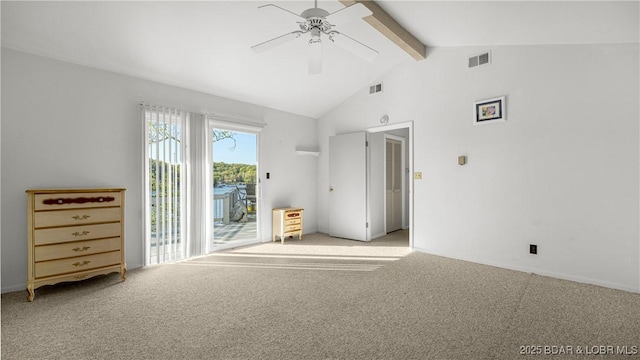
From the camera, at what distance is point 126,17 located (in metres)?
2.91

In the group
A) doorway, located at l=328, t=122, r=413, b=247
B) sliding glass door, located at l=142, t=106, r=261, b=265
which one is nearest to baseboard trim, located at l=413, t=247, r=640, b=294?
doorway, located at l=328, t=122, r=413, b=247

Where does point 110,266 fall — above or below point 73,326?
above

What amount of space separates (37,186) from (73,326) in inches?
67.3

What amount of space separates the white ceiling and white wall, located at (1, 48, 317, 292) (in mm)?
179

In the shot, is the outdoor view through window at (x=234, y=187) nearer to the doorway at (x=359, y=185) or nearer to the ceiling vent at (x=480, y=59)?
the doorway at (x=359, y=185)

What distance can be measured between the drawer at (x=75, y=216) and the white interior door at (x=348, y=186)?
140 inches

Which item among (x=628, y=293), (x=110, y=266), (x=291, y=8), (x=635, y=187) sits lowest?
(x=628, y=293)

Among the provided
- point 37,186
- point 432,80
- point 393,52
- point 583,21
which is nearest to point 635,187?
point 583,21

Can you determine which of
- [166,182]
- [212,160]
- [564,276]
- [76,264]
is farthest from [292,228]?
[564,276]

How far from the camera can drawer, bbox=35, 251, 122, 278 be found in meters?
2.84

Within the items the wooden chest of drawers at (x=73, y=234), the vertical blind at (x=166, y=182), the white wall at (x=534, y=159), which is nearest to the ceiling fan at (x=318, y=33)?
the white wall at (x=534, y=159)

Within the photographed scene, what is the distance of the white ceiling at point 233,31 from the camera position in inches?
108

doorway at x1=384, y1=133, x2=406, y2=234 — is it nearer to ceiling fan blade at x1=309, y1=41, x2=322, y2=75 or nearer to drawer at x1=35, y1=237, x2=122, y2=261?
ceiling fan blade at x1=309, y1=41, x2=322, y2=75

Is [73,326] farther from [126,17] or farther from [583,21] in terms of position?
[583,21]
